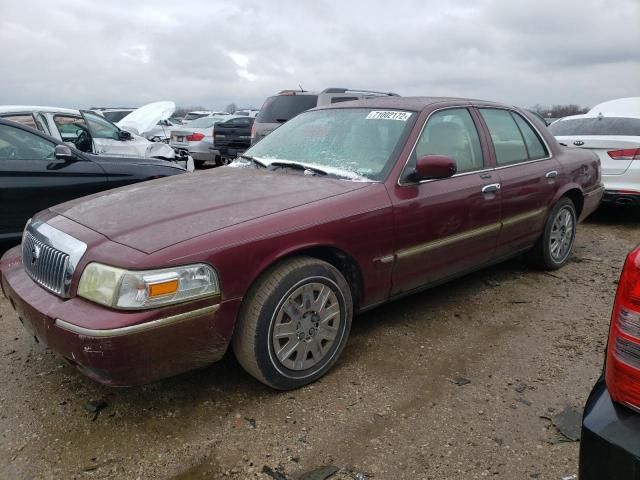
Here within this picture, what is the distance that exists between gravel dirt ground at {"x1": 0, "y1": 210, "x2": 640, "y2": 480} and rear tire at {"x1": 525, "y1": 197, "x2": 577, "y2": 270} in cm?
99

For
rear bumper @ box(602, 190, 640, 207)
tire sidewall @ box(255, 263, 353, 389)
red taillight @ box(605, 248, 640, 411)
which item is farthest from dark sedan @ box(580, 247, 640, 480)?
rear bumper @ box(602, 190, 640, 207)

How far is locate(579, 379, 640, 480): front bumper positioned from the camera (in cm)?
139

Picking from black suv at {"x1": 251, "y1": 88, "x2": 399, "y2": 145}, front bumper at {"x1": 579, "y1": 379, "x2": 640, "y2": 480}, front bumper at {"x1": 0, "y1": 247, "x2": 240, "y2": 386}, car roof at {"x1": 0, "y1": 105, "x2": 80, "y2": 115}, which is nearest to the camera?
front bumper at {"x1": 579, "y1": 379, "x2": 640, "y2": 480}

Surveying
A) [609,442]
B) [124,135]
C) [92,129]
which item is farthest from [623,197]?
[92,129]

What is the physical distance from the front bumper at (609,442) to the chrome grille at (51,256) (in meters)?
2.23

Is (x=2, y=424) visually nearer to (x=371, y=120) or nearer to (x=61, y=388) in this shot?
(x=61, y=388)

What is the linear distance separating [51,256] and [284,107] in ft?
23.5

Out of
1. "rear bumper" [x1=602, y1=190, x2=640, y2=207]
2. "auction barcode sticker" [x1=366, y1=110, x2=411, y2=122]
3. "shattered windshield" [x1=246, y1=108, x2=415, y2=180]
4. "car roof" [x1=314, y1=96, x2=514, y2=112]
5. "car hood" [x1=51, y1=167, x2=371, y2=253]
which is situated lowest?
"rear bumper" [x1=602, y1=190, x2=640, y2=207]

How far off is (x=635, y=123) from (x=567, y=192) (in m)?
3.21

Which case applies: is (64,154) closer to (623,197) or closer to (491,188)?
(491,188)

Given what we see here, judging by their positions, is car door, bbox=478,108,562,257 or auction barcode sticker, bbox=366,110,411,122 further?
car door, bbox=478,108,562,257

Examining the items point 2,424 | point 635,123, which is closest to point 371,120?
point 2,424

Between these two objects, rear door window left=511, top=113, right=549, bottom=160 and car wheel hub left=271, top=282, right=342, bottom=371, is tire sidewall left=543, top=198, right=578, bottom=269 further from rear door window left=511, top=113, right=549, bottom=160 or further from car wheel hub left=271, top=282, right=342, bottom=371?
car wheel hub left=271, top=282, right=342, bottom=371

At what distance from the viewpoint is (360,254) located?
3.11 meters
